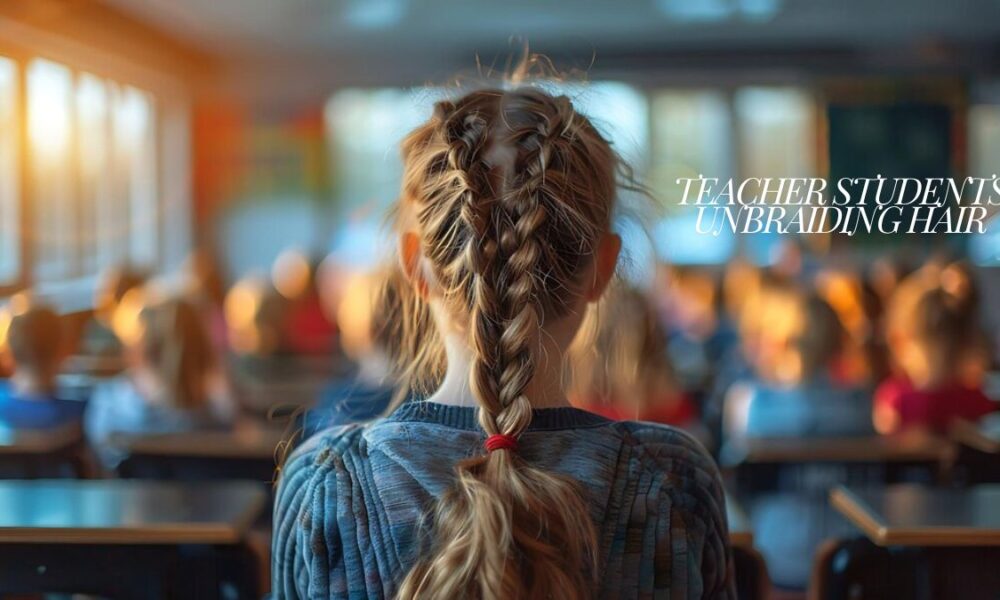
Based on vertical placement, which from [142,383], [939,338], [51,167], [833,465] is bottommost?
[833,465]

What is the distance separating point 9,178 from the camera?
7.67 feet

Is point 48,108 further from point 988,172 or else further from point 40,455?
point 988,172

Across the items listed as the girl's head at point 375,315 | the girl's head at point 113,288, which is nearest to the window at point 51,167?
the girl's head at point 113,288

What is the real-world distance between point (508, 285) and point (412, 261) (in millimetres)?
118

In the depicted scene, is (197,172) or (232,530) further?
(197,172)

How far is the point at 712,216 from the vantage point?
1397 millimetres

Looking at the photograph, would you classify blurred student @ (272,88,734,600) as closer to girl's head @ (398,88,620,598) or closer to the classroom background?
girl's head @ (398,88,620,598)

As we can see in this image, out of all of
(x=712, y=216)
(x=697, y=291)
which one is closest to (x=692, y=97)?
(x=697, y=291)

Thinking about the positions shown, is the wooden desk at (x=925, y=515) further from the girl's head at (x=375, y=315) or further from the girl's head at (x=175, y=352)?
the girl's head at (x=175, y=352)

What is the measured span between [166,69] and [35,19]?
554 cm

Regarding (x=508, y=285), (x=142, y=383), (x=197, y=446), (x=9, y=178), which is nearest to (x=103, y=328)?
(x=142, y=383)

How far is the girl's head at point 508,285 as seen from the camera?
2.93 feet

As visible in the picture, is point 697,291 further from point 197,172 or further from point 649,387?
point 197,172

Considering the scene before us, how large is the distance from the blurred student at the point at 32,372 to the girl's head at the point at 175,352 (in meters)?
0.21
